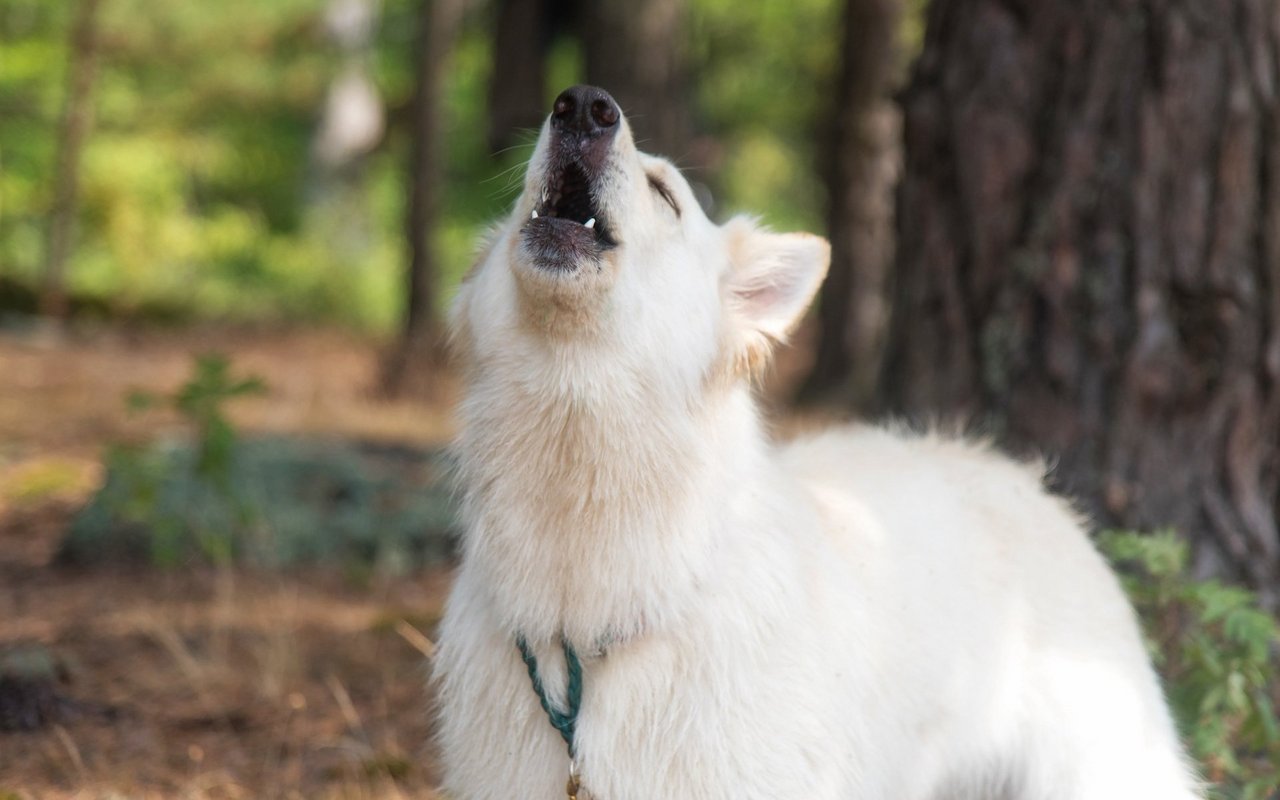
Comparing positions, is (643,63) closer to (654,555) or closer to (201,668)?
(201,668)

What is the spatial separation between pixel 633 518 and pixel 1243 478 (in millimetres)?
2843

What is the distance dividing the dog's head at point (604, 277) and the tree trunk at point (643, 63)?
19.5 ft

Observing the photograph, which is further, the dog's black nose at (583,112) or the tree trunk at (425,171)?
the tree trunk at (425,171)

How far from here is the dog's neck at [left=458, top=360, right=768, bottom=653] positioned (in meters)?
3.22

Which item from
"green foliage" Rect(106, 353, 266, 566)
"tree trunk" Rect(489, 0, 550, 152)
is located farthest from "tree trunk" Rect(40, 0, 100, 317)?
"green foliage" Rect(106, 353, 266, 566)

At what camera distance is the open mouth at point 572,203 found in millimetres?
3270

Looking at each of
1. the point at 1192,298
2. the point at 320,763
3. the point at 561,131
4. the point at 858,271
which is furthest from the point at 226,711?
the point at 858,271

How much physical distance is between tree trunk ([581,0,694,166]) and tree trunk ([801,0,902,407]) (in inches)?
101

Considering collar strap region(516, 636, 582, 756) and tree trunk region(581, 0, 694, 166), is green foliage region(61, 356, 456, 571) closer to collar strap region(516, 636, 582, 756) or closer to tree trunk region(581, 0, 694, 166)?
tree trunk region(581, 0, 694, 166)

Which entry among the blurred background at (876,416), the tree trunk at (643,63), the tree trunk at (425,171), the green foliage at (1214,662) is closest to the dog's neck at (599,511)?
the blurred background at (876,416)

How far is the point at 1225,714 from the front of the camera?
14.4 feet

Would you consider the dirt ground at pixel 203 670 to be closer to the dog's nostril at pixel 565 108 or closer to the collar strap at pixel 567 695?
the collar strap at pixel 567 695

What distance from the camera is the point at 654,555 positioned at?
3225mm

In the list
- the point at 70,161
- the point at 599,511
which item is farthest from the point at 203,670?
the point at 70,161
